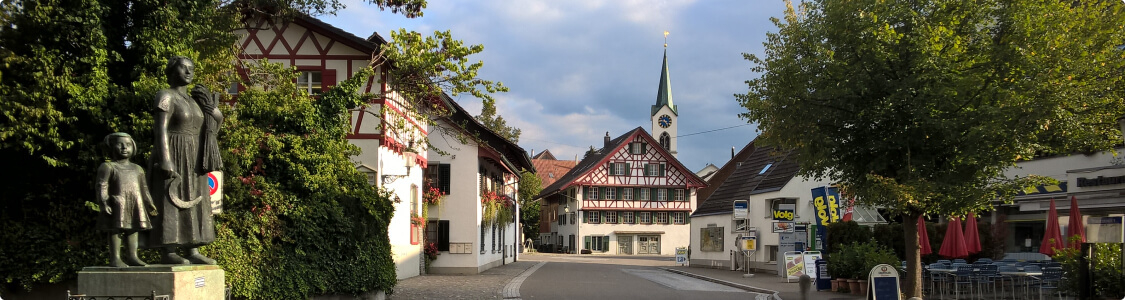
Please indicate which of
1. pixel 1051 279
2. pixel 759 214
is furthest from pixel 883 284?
pixel 759 214

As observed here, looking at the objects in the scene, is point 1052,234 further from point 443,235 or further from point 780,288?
point 443,235

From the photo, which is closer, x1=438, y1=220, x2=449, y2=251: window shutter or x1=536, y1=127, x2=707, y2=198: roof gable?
x1=438, y1=220, x2=449, y2=251: window shutter

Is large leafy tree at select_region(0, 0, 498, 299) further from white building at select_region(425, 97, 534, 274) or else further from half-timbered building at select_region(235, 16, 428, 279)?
white building at select_region(425, 97, 534, 274)

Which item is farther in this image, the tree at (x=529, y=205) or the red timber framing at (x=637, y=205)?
the red timber framing at (x=637, y=205)

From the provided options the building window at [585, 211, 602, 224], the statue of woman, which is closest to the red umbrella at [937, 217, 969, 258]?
the statue of woman

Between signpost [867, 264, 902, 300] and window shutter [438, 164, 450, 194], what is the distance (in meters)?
18.9

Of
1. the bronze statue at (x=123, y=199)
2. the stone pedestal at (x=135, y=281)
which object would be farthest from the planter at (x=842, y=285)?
the bronze statue at (x=123, y=199)

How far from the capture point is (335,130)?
54.1 ft

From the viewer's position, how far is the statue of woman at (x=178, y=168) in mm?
8164

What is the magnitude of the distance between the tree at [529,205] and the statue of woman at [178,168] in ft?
196

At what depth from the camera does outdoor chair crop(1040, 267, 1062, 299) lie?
1591cm

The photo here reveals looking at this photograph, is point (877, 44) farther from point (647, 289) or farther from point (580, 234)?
point (580, 234)

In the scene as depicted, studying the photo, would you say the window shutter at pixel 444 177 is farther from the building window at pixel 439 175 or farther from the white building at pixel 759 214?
the white building at pixel 759 214

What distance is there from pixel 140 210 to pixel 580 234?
214ft
